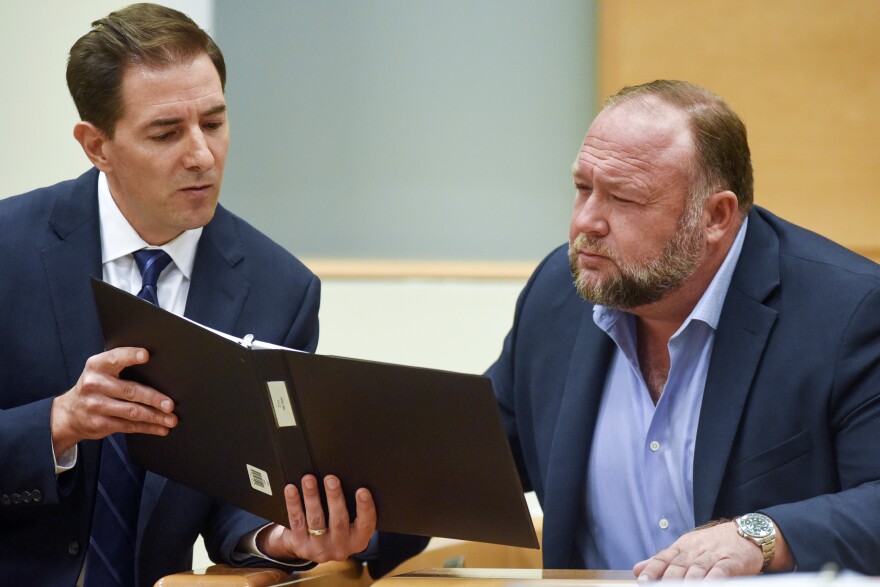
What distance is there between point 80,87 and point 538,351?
3.27ft

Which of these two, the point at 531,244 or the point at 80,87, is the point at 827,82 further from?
the point at 80,87

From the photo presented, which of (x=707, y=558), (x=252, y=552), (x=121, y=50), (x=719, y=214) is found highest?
(x=121, y=50)

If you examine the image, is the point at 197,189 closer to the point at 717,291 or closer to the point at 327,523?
the point at 327,523

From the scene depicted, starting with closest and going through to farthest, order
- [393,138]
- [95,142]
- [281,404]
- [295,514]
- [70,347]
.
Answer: [281,404]
[295,514]
[70,347]
[95,142]
[393,138]

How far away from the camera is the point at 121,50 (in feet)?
6.61

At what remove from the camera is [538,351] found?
2.02 m

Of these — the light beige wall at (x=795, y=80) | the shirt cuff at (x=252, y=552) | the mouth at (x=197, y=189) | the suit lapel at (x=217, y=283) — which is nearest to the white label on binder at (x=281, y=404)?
the shirt cuff at (x=252, y=552)

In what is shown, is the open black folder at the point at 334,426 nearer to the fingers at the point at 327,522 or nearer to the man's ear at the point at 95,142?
the fingers at the point at 327,522

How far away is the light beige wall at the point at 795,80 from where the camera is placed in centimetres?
304

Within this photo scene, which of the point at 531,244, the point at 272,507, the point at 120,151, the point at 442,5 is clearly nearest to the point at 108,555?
the point at 272,507

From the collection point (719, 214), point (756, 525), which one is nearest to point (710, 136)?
point (719, 214)

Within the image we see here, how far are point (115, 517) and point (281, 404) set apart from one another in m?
Result: 0.59

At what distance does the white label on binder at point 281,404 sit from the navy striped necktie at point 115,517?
53 cm

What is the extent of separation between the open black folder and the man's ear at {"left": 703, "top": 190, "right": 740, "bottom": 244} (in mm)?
609
